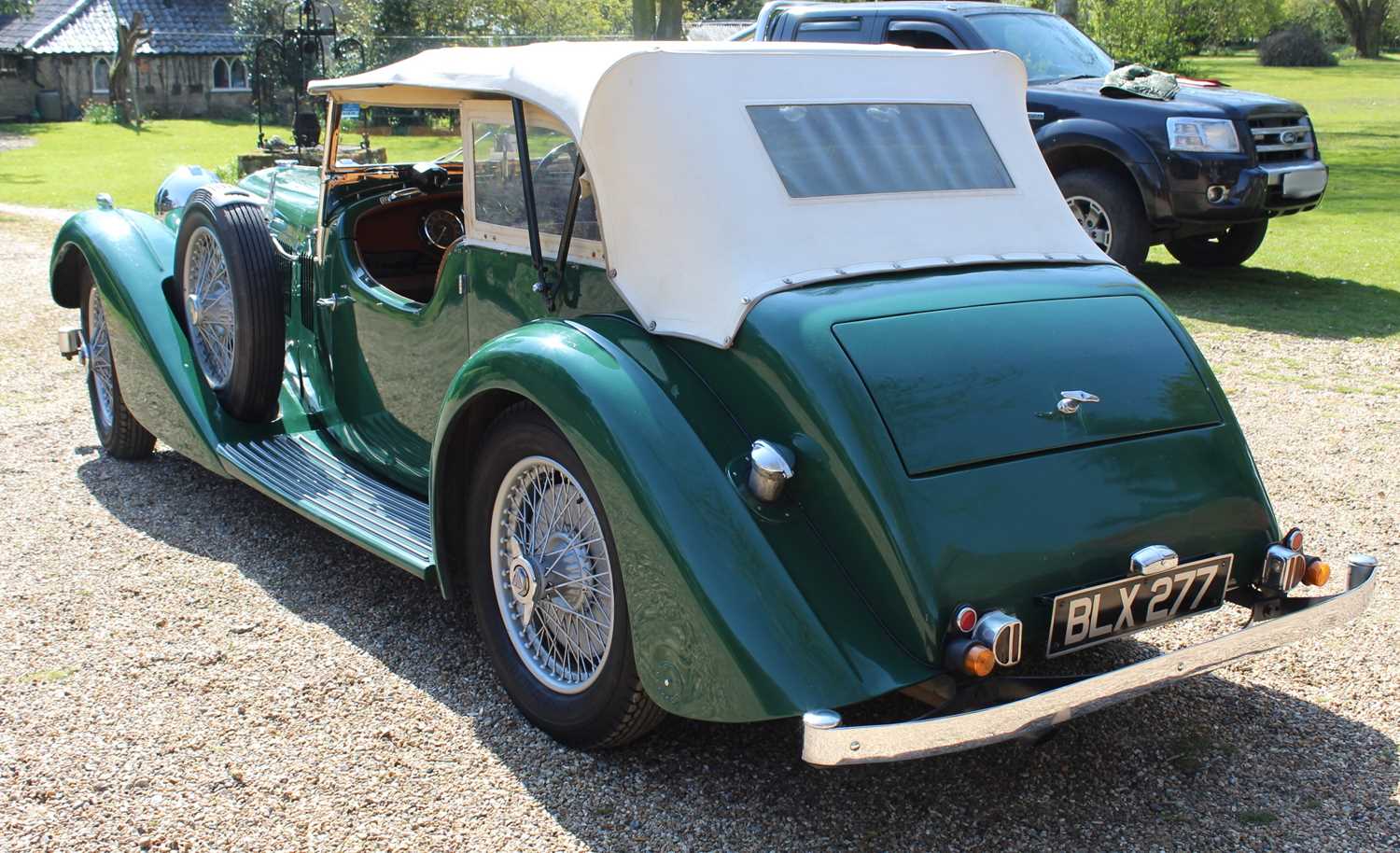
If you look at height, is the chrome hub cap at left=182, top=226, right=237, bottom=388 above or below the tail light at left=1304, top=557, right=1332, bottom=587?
above

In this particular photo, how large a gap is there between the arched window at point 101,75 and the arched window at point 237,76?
3.46 meters

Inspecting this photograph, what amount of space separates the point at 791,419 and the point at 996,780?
1.12m

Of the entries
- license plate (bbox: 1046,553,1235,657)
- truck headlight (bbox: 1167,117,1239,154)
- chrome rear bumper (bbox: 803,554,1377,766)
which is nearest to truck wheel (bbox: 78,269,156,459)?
chrome rear bumper (bbox: 803,554,1377,766)

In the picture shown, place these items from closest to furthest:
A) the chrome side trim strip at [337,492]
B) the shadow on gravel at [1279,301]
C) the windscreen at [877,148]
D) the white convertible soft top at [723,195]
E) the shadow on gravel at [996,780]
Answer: the shadow on gravel at [996,780]
the white convertible soft top at [723,195]
the windscreen at [877,148]
the chrome side trim strip at [337,492]
the shadow on gravel at [1279,301]

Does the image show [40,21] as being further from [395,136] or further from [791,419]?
[791,419]

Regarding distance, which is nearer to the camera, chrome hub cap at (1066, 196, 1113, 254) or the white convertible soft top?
the white convertible soft top

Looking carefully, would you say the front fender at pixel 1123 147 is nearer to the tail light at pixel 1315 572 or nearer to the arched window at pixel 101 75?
the tail light at pixel 1315 572

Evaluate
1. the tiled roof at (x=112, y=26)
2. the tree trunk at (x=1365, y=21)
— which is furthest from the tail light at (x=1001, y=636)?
the tree trunk at (x=1365, y=21)

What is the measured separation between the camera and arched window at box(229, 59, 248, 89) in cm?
3759

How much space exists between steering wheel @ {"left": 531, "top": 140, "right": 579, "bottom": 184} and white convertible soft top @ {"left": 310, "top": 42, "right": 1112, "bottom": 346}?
12 centimetres

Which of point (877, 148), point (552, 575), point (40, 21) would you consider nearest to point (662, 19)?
point (877, 148)

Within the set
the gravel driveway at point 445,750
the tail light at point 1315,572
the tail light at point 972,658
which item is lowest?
the gravel driveway at point 445,750

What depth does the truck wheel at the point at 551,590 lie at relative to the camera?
3.15m

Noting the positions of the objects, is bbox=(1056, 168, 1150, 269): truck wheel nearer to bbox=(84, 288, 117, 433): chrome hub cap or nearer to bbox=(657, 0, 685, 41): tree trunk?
bbox=(84, 288, 117, 433): chrome hub cap
